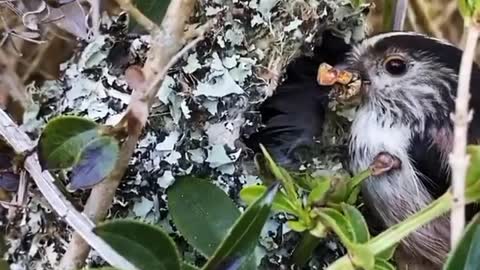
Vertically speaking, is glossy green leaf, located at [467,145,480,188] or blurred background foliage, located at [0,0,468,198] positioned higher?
glossy green leaf, located at [467,145,480,188]

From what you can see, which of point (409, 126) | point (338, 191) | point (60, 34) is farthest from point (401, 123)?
point (60, 34)

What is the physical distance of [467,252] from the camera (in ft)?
1.48

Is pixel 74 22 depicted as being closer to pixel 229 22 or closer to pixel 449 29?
pixel 229 22

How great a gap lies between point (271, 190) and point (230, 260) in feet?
0.13

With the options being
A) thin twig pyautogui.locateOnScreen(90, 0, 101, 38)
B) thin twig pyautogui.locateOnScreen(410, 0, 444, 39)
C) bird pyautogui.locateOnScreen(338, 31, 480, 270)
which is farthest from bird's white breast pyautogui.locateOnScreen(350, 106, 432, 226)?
thin twig pyautogui.locateOnScreen(410, 0, 444, 39)

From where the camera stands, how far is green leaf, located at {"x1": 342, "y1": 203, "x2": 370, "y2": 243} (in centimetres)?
51

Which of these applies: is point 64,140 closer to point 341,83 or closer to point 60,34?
point 341,83

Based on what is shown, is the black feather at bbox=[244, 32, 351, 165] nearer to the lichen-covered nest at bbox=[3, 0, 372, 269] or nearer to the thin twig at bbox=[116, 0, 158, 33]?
the lichen-covered nest at bbox=[3, 0, 372, 269]

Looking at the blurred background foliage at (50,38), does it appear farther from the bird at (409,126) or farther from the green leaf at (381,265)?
the green leaf at (381,265)

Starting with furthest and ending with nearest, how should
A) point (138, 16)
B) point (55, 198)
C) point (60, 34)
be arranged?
point (60, 34) → point (138, 16) → point (55, 198)

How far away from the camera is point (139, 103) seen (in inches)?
20.0

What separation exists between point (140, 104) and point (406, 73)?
0.27 m

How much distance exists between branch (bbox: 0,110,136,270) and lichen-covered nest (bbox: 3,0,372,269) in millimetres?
72

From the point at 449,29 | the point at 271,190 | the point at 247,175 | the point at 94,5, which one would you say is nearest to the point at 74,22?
the point at 94,5
